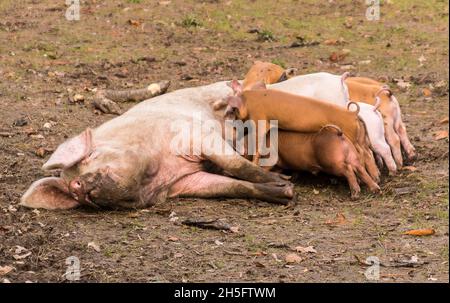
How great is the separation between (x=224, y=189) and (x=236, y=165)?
192mm

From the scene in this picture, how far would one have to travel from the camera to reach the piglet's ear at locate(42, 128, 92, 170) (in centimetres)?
662

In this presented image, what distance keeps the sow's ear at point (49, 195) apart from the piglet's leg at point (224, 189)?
0.77 meters

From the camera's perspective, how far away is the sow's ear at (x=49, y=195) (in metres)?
6.70

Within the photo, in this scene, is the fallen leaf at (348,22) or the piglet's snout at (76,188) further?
the fallen leaf at (348,22)

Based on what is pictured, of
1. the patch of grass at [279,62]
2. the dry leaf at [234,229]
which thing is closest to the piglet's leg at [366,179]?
the dry leaf at [234,229]

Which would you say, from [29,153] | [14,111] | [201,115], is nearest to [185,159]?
[201,115]

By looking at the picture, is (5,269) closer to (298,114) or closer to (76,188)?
→ (76,188)

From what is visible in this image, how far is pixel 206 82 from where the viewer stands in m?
10.2

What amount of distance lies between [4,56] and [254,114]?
430cm

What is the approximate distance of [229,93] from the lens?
314 inches

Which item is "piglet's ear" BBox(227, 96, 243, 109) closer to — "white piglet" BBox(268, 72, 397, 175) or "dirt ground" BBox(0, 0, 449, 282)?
"white piglet" BBox(268, 72, 397, 175)
